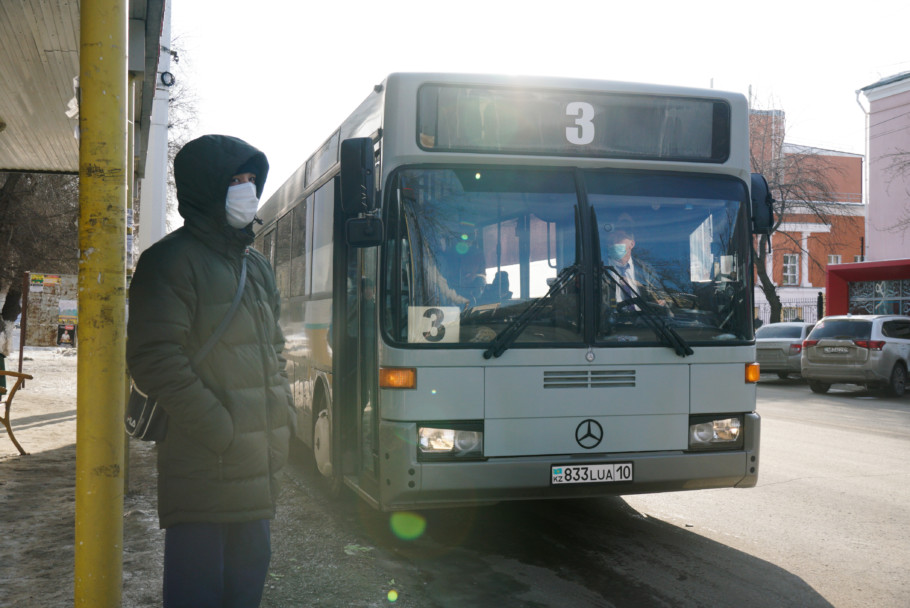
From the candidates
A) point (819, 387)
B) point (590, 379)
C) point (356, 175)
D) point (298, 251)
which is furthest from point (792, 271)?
point (356, 175)

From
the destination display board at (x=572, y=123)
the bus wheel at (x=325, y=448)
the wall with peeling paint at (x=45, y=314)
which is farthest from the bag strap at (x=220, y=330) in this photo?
the wall with peeling paint at (x=45, y=314)

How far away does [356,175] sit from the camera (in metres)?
5.56

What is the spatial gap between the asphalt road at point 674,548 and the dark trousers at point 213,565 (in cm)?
189

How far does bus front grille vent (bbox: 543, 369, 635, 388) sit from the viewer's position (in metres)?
5.72

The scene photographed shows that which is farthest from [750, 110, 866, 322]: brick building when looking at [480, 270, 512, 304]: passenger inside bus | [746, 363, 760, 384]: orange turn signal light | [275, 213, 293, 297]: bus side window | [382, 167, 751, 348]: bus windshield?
[480, 270, 512, 304]: passenger inside bus

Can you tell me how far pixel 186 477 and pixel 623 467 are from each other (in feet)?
11.1

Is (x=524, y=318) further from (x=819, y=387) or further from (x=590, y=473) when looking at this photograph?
(x=819, y=387)

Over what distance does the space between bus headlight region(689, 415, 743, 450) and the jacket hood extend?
3.79 meters

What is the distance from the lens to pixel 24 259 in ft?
95.6

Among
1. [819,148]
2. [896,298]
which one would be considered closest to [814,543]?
[896,298]

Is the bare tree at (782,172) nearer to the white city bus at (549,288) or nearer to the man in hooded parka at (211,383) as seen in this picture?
the white city bus at (549,288)

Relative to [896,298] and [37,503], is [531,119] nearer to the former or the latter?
[37,503]

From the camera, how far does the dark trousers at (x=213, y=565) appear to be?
2.99 m

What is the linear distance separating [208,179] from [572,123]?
11.4 ft
